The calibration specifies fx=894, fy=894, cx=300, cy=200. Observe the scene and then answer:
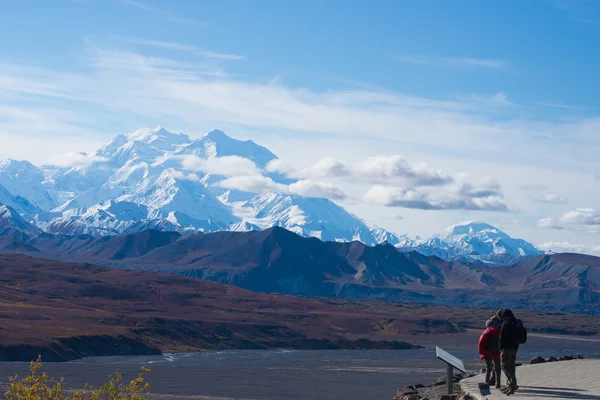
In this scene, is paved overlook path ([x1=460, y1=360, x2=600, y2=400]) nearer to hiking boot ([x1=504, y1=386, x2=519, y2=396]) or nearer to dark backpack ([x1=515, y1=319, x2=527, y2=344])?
hiking boot ([x1=504, y1=386, x2=519, y2=396])

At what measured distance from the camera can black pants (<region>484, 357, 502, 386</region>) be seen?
27.2m

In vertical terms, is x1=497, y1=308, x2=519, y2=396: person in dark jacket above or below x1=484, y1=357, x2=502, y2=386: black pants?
above

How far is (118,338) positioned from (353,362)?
1372 inches

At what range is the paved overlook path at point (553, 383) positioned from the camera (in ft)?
83.1

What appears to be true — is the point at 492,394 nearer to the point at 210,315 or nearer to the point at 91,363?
the point at 91,363

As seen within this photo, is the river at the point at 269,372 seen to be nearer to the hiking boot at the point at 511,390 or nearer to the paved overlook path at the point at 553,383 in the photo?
the paved overlook path at the point at 553,383

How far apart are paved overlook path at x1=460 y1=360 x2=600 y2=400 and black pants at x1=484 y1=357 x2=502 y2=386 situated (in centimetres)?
47

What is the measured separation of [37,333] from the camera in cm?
12156

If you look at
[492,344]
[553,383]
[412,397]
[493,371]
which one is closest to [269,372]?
[412,397]

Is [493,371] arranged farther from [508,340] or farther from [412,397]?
[412,397]

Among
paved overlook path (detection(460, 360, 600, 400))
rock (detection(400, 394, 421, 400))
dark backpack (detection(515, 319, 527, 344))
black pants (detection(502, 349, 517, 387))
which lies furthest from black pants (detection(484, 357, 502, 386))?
rock (detection(400, 394, 421, 400))

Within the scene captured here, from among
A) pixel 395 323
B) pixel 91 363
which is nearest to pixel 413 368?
pixel 91 363

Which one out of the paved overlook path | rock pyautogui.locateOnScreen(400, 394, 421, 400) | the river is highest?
the paved overlook path

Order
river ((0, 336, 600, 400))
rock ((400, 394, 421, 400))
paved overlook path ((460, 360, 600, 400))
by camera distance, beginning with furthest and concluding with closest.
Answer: river ((0, 336, 600, 400))
rock ((400, 394, 421, 400))
paved overlook path ((460, 360, 600, 400))
